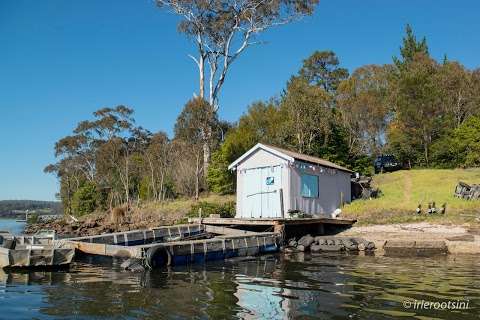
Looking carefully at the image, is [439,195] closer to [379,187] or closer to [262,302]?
[379,187]

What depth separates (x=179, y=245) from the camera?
16.7 metres

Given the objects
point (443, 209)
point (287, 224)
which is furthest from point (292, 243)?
point (443, 209)

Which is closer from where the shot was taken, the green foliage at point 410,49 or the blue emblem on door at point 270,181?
the blue emblem on door at point 270,181

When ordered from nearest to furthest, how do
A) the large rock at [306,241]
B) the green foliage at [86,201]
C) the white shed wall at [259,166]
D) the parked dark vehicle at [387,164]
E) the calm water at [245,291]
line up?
the calm water at [245,291]
the large rock at [306,241]
the white shed wall at [259,166]
the parked dark vehicle at [387,164]
the green foliage at [86,201]

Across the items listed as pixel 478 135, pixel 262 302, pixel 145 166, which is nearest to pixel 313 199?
pixel 262 302

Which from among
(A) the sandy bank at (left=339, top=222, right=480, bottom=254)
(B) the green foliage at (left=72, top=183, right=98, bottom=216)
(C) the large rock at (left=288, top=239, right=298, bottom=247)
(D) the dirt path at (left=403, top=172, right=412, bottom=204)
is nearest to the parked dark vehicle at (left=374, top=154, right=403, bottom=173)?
(D) the dirt path at (left=403, top=172, right=412, bottom=204)

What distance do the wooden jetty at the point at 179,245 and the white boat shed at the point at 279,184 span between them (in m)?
2.86

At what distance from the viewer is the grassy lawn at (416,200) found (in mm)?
24531

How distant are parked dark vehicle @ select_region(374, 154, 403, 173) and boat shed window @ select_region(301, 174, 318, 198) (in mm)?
17921

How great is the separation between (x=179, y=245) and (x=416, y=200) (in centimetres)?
1694

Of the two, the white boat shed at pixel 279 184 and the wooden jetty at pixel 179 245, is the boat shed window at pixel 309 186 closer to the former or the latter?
the white boat shed at pixel 279 184

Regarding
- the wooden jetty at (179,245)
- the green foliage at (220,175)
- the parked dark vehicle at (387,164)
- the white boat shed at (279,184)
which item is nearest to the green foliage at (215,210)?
the white boat shed at (279,184)

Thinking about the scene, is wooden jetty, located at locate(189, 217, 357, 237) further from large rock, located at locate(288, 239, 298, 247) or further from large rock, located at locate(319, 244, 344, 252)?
large rock, located at locate(319, 244, 344, 252)

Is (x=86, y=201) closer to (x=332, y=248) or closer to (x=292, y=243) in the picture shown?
(x=292, y=243)
